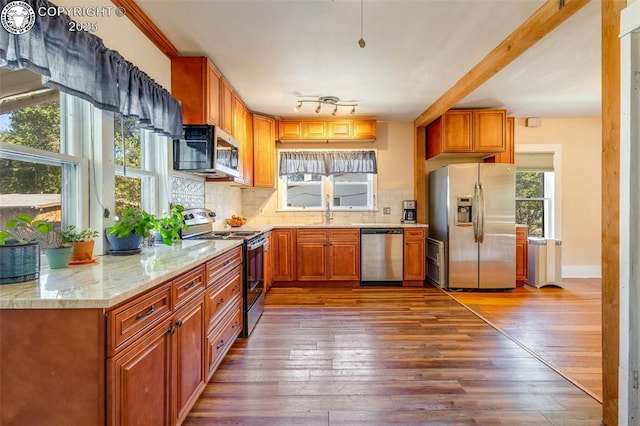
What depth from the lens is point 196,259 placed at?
168 cm

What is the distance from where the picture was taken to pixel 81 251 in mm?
1569

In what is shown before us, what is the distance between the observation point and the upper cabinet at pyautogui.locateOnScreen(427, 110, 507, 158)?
4.33 m

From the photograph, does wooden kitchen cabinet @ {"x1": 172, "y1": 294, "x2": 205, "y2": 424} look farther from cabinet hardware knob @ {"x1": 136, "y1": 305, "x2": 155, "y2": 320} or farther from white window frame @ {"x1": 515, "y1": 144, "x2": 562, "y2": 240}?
white window frame @ {"x1": 515, "y1": 144, "x2": 562, "y2": 240}

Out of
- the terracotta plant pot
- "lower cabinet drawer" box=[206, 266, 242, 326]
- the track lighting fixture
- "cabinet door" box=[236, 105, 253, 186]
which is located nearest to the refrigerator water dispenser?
the track lighting fixture

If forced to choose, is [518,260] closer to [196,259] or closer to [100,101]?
[196,259]

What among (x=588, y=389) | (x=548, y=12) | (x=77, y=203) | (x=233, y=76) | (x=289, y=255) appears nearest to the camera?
(x=77, y=203)

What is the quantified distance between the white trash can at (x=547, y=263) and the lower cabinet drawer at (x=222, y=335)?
4.09 m

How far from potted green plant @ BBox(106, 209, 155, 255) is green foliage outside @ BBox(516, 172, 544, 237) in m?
5.11

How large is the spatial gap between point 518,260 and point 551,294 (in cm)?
56

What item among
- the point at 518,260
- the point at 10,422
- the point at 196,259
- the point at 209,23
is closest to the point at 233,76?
the point at 209,23

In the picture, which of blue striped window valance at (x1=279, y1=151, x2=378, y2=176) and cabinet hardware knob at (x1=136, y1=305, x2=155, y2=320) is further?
blue striped window valance at (x1=279, y1=151, x2=378, y2=176)

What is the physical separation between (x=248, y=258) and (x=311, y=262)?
5.70 ft

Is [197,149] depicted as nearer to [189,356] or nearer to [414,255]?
[189,356]

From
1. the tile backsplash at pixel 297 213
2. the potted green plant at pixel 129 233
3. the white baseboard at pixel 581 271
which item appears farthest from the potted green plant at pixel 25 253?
the white baseboard at pixel 581 271
